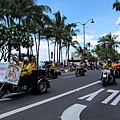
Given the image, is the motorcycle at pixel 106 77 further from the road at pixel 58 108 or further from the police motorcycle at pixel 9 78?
the police motorcycle at pixel 9 78

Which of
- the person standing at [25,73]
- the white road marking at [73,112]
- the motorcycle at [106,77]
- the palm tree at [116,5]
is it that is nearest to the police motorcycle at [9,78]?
the person standing at [25,73]

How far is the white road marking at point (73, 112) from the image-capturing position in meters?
5.62

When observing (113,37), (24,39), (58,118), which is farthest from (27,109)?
(113,37)

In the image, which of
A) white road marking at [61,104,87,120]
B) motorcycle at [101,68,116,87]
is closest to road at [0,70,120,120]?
white road marking at [61,104,87,120]

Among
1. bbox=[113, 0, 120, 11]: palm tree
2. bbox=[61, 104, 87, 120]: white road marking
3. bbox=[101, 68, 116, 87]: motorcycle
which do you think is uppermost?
bbox=[113, 0, 120, 11]: palm tree

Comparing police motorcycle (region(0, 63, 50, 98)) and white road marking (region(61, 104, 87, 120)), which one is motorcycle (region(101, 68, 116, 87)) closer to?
white road marking (region(61, 104, 87, 120))

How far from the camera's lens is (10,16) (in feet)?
81.8

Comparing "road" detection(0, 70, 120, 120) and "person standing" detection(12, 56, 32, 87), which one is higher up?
"person standing" detection(12, 56, 32, 87)

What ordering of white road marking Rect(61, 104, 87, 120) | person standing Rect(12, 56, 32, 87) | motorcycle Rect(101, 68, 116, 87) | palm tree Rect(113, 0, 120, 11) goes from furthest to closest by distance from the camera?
palm tree Rect(113, 0, 120, 11), motorcycle Rect(101, 68, 116, 87), person standing Rect(12, 56, 32, 87), white road marking Rect(61, 104, 87, 120)

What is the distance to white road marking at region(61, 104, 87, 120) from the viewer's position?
5.62m

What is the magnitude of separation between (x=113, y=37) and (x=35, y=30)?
133 feet

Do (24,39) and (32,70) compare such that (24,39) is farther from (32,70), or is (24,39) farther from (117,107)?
(117,107)

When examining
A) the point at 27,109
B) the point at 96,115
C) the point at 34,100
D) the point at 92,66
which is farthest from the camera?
the point at 92,66

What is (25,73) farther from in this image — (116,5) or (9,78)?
(116,5)
